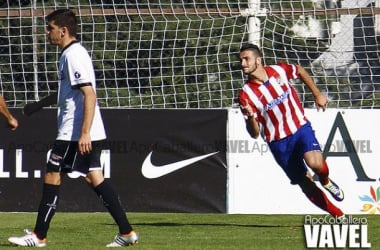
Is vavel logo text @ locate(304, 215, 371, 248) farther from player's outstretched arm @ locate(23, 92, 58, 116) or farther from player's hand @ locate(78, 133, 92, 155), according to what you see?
player's outstretched arm @ locate(23, 92, 58, 116)

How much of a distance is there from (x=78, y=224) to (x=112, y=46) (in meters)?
3.59

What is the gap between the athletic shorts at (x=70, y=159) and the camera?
859cm

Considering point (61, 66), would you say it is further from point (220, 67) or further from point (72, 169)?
point (220, 67)

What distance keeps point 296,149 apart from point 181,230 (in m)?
1.41

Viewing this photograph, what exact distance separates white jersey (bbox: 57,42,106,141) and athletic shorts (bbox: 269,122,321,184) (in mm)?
2306

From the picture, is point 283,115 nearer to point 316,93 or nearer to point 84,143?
point 316,93

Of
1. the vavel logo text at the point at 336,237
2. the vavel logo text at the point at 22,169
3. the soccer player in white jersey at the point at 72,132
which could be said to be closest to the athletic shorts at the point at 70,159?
the soccer player in white jersey at the point at 72,132

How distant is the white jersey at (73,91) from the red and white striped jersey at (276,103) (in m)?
2.10

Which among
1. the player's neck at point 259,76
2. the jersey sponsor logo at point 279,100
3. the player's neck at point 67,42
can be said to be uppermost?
the player's neck at point 259,76

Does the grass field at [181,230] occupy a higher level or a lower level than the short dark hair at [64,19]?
lower

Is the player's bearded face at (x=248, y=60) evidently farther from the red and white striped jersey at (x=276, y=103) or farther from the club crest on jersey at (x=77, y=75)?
the club crest on jersey at (x=77, y=75)

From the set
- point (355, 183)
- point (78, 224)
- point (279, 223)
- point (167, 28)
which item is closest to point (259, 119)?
point (279, 223)

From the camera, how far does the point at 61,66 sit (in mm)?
8516

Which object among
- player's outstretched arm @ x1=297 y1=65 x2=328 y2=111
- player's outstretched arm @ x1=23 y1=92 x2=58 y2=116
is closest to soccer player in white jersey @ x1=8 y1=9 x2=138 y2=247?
player's outstretched arm @ x1=23 y1=92 x2=58 y2=116
